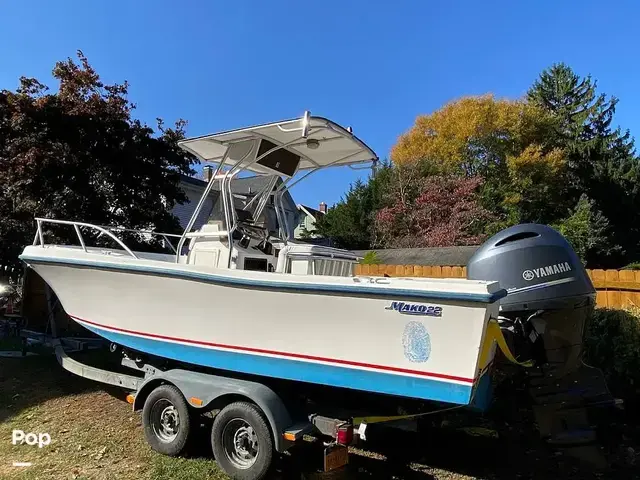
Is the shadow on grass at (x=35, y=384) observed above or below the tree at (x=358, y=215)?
below

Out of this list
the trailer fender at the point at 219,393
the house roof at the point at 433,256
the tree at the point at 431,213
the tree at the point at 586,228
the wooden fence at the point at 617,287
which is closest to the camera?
the trailer fender at the point at 219,393

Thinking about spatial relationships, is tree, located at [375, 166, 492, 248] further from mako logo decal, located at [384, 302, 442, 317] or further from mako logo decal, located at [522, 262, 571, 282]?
mako logo decal, located at [384, 302, 442, 317]

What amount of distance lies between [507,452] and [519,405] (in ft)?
1.92

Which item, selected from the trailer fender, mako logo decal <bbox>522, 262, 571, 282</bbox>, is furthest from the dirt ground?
mako logo decal <bbox>522, 262, 571, 282</bbox>

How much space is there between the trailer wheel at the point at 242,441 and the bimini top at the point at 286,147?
237 cm

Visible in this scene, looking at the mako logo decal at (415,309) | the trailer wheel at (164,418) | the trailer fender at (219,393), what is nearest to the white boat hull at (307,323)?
the mako logo decal at (415,309)

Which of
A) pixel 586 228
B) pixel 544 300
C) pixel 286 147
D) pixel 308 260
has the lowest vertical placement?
pixel 544 300

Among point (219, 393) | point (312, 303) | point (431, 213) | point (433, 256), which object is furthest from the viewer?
point (431, 213)

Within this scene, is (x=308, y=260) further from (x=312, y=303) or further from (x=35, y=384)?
(x=35, y=384)

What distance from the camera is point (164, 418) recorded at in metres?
Result: 4.27

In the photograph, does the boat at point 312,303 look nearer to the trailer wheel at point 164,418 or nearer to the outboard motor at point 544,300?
the outboard motor at point 544,300

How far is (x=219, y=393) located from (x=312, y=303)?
113cm

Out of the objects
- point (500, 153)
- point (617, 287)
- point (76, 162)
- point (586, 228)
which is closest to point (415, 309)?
point (617, 287)

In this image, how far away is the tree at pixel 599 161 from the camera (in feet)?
82.6
